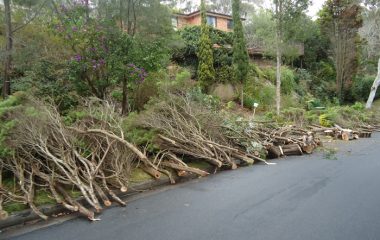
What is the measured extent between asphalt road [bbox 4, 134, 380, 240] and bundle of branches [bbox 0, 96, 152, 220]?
0.56 metres

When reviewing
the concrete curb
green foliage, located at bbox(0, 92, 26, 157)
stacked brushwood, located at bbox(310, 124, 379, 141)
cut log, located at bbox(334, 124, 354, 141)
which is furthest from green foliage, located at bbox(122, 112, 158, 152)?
cut log, located at bbox(334, 124, 354, 141)

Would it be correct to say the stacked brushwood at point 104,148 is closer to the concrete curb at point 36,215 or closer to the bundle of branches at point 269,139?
the bundle of branches at point 269,139

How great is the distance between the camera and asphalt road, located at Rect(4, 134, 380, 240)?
4.86m

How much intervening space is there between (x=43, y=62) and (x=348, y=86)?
82.3 ft

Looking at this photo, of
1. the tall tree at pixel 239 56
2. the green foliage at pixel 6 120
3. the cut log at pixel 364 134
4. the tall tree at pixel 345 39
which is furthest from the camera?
the tall tree at pixel 345 39

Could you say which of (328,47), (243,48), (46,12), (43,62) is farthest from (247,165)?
(328,47)

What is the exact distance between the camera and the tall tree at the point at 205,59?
68.0ft

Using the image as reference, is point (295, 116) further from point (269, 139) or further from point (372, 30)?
point (372, 30)

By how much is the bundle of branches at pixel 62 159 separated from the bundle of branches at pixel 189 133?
4.61ft

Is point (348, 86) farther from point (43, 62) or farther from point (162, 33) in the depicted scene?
point (43, 62)

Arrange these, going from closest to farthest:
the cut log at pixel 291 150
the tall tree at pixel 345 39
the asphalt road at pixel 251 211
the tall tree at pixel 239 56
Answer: the asphalt road at pixel 251 211, the cut log at pixel 291 150, the tall tree at pixel 239 56, the tall tree at pixel 345 39

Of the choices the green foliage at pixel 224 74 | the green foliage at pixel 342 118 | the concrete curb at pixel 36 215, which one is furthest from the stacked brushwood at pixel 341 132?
the concrete curb at pixel 36 215

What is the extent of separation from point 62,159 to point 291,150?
7350 mm

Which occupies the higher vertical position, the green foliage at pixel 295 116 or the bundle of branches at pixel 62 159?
the bundle of branches at pixel 62 159
